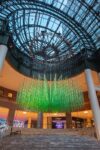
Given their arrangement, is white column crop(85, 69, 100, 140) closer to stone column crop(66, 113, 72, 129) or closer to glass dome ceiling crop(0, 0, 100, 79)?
glass dome ceiling crop(0, 0, 100, 79)

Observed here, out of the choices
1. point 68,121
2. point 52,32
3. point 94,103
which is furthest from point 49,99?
point 52,32

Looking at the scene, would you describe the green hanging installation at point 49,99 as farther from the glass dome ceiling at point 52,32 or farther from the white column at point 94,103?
the glass dome ceiling at point 52,32

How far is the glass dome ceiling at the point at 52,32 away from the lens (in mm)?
16188

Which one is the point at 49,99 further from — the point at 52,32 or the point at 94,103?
the point at 52,32

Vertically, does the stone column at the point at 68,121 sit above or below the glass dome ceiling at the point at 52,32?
below

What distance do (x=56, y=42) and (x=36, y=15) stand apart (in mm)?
5542

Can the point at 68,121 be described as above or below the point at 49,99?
below

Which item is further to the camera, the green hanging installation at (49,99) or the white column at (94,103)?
the green hanging installation at (49,99)

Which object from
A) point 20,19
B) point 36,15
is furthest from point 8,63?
point 36,15

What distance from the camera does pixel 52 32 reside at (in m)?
22.1

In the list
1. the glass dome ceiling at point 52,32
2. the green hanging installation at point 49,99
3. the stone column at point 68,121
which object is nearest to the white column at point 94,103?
the green hanging installation at point 49,99

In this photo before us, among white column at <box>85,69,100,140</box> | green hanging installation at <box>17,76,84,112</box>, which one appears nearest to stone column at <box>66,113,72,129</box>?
green hanging installation at <box>17,76,84,112</box>

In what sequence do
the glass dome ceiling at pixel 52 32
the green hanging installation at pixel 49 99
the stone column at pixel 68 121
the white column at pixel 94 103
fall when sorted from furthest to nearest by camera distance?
1. the stone column at pixel 68 121
2. the glass dome ceiling at pixel 52 32
3. the green hanging installation at pixel 49 99
4. the white column at pixel 94 103

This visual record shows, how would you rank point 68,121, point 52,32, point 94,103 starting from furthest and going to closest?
point 68,121
point 52,32
point 94,103
